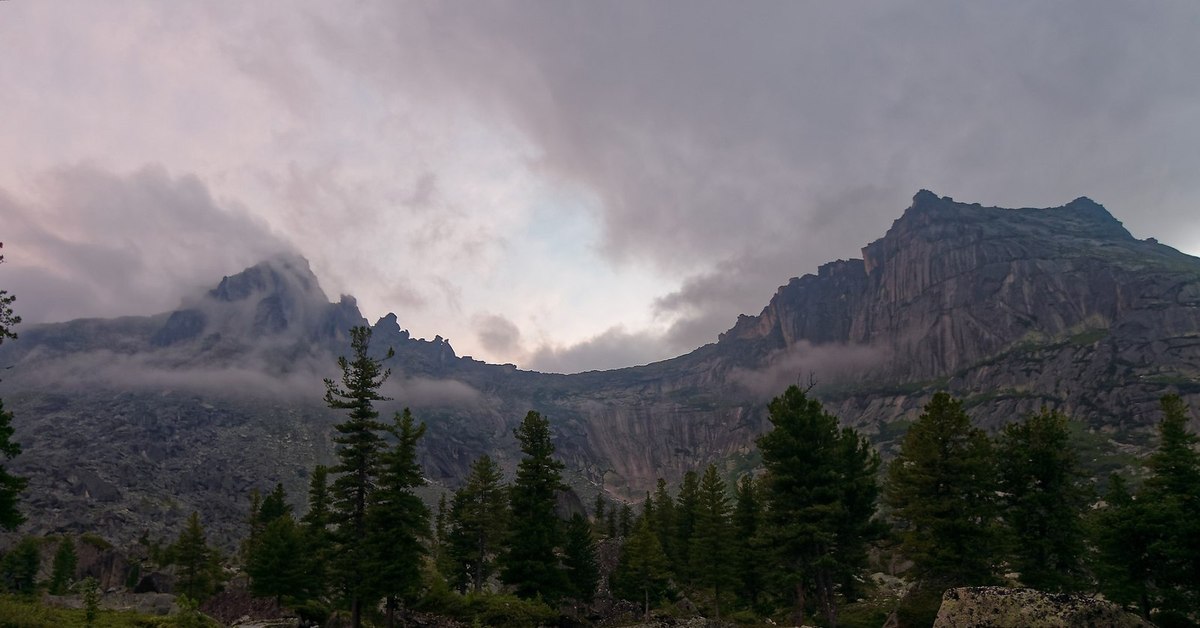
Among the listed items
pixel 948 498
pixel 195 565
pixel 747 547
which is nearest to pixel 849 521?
pixel 948 498

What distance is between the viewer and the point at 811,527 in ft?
118

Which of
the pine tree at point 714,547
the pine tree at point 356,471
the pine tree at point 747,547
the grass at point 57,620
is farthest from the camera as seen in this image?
the pine tree at point 747,547

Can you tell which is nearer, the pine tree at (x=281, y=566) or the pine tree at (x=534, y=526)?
the pine tree at (x=534, y=526)

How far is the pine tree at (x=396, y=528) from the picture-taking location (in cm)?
3831

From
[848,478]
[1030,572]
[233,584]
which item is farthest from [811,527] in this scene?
[233,584]

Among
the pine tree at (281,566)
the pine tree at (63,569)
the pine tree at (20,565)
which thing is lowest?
the pine tree at (63,569)

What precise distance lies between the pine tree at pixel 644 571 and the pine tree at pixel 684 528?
13.6ft

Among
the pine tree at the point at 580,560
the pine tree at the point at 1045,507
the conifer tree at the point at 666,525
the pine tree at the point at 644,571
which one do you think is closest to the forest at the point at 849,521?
the pine tree at the point at 1045,507

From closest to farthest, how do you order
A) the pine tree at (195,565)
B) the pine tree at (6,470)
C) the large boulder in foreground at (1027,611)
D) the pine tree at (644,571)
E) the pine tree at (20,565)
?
the large boulder in foreground at (1027,611) → the pine tree at (6,470) → the pine tree at (644,571) → the pine tree at (195,565) → the pine tree at (20,565)

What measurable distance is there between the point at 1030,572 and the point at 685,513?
174 ft

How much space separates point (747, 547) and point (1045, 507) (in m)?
28.8

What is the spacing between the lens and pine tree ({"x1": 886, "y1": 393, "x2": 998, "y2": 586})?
3266cm

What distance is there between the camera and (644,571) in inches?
2569

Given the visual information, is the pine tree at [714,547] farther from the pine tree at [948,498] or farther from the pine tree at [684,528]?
the pine tree at [948,498]
